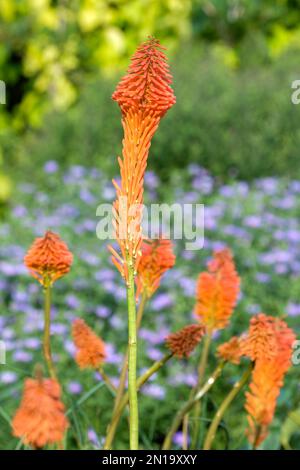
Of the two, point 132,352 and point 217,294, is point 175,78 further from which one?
point 132,352

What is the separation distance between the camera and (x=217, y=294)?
1498 mm

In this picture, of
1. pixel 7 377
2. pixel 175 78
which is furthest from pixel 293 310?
pixel 175 78

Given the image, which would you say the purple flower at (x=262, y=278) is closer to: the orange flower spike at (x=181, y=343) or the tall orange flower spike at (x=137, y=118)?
the orange flower spike at (x=181, y=343)

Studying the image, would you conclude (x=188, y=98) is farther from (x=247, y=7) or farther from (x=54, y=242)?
(x=54, y=242)

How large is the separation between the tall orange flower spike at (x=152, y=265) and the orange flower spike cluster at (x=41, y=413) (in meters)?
0.43

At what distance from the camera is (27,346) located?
3.46 metres

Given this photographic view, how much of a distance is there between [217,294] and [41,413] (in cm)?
60

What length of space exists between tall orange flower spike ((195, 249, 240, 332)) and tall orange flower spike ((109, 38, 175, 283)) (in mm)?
462

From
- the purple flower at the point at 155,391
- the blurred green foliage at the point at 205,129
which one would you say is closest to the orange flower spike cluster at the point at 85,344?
the purple flower at the point at 155,391

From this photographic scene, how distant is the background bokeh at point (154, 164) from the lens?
3441 millimetres

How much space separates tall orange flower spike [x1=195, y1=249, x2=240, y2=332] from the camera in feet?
4.91

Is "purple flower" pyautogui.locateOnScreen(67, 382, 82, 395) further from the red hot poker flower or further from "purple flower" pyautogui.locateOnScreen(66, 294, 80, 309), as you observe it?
the red hot poker flower

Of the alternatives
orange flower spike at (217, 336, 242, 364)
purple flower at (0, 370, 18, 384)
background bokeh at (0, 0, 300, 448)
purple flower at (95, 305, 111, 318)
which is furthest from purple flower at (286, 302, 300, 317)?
orange flower spike at (217, 336, 242, 364)
